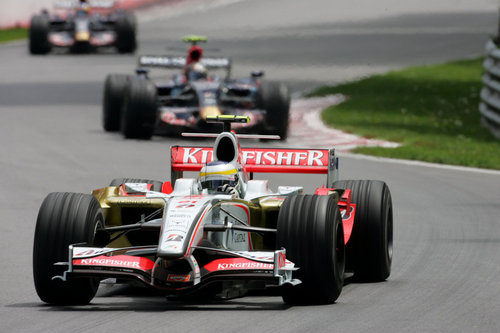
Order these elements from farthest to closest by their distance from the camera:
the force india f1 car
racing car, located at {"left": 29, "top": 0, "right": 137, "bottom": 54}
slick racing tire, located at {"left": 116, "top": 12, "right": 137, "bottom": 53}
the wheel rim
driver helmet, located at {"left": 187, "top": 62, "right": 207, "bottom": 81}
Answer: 1. slick racing tire, located at {"left": 116, "top": 12, "right": 137, "bottom": 53}
2. racing car, located at {"left": 29, "top": 0, "right": 137, "bottom": 54}
3. driver helmet, located at {"left": 187, "top": 62, "right": 207, "bottom": 81}
4. the wheel rim
5. the force india f1 car

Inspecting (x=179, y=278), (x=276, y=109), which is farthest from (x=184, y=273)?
(x=276, y=109)

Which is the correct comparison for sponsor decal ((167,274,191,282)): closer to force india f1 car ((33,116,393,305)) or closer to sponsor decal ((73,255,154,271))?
A: force india f1 car ((33,116,393,305))

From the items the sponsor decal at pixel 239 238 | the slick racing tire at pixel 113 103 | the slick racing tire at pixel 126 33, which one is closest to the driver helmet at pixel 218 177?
the sponsor decal at pixel 239 238

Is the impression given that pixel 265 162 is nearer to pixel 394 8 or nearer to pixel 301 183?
pixel 301 183

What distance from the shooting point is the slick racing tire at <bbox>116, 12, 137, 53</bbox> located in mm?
36500

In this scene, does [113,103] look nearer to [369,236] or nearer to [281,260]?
[369,236]

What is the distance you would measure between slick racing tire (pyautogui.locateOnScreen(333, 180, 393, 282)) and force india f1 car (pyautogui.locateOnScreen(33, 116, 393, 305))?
0.97ft

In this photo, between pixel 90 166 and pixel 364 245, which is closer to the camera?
pixel 364 245

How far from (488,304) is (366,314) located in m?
1.02

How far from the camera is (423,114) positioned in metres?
25.4

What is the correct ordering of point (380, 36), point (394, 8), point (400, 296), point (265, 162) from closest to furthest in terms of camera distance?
1. point (400, 296)
2. point (265, 162)
3. point (380, 36)
4. point (394, 8)

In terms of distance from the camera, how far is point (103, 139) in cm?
2131

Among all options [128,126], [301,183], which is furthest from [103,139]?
[301,183]

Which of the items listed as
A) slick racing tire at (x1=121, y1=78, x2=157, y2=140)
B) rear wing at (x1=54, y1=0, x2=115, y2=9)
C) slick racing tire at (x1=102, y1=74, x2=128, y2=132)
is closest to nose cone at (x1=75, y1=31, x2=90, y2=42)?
rear wing at (x1=54, y1=0, x2=115, y2=9)
